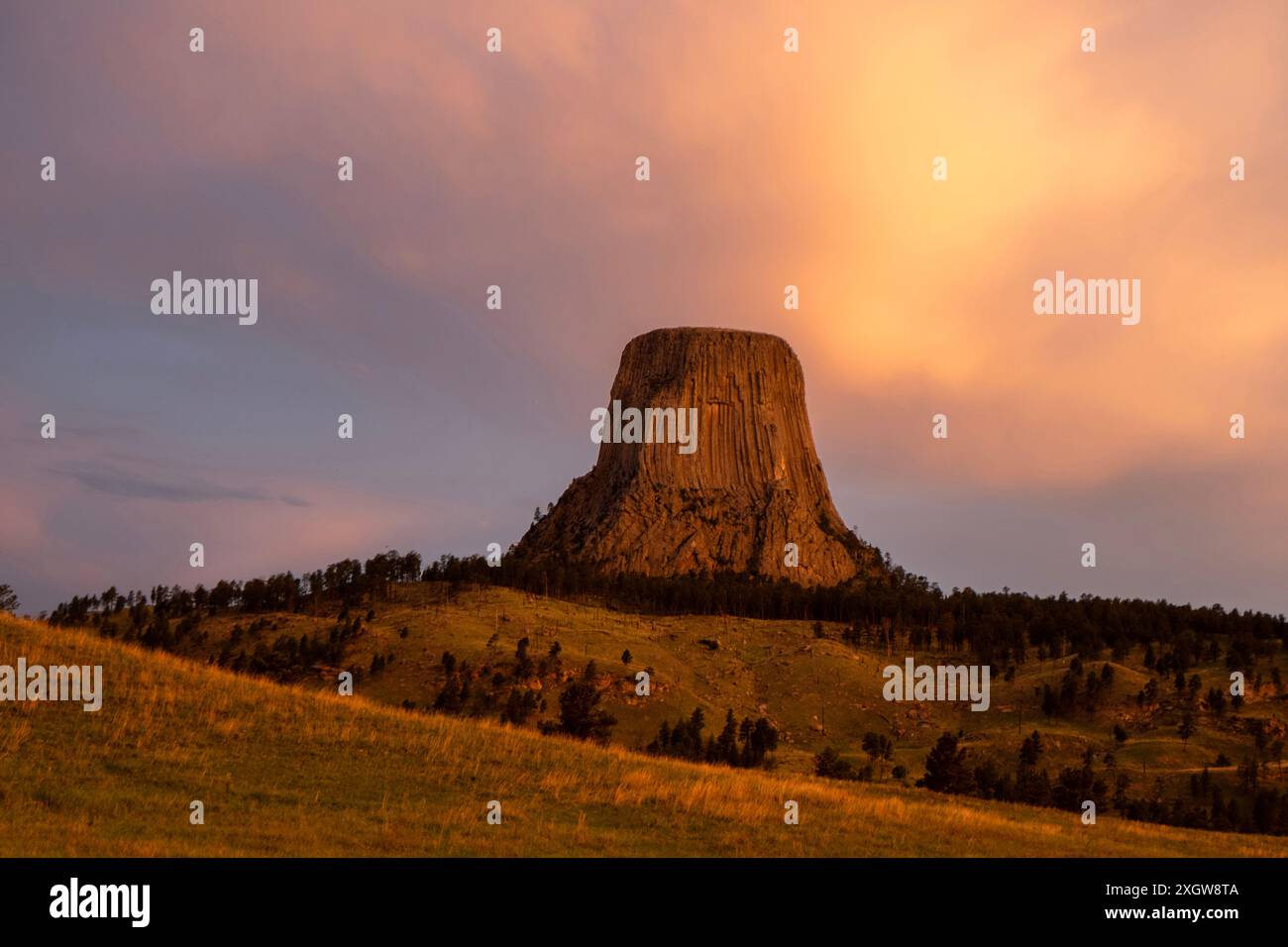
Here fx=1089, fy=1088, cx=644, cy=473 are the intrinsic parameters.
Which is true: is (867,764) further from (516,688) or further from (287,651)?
(287,651)

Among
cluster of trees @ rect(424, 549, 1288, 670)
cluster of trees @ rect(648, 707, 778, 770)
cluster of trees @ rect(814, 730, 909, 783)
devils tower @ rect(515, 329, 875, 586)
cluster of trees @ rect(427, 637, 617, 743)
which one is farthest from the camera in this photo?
devils tower @ rect(515, 329, 875, 586)

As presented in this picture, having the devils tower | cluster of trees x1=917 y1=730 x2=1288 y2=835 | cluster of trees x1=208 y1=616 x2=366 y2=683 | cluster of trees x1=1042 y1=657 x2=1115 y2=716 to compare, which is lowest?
cluster of trees x1=917 y1=730 x2=1288 y2=835

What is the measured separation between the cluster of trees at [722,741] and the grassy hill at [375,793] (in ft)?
128

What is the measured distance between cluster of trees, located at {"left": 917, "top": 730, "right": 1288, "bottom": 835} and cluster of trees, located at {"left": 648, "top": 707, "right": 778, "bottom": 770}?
1297 cm

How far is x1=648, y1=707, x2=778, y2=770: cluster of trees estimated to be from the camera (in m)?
69.1

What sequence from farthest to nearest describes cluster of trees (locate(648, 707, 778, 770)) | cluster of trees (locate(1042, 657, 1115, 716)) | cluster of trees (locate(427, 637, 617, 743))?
cluster of trees (locate(1042, 657, 1115, 716)) < cluster of trees (locate(427, 637, 617, 743)) < cluster of trees (locate(648, 707, 778, 770))

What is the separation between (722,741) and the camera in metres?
77.1

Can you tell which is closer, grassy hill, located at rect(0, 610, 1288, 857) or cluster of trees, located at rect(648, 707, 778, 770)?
grassy hill, located at rect(0, 610, 1288, 857)

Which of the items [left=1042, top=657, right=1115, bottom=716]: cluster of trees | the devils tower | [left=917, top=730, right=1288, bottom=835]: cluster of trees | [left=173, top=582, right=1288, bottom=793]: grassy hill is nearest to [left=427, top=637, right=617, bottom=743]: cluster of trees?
[left=173, top=582, right=1288, bottom=793]: grassy hill

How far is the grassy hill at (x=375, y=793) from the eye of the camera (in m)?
17.9

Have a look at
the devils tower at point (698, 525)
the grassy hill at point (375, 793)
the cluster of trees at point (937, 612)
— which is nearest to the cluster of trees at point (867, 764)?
the grassy hill at point (375, 793)

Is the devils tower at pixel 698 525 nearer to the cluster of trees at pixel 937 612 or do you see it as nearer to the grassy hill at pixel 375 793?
the cluster of trees at pixel 937 612

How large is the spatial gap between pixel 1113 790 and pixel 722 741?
2538 cm

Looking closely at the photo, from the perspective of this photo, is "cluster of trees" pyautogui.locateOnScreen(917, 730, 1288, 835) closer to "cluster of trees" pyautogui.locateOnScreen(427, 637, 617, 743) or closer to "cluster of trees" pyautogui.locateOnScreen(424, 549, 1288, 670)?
"cluster of trees" pyautogui.locateOnScreen(427, 637, 617, 743)
